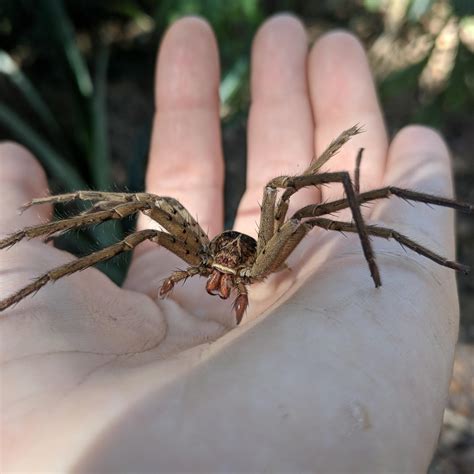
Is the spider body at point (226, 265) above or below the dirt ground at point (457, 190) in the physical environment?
above

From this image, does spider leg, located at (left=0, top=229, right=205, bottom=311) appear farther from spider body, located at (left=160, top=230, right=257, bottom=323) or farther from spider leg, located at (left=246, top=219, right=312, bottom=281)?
spider leg, located at (left=246, top=219, right=312, bottom=281)

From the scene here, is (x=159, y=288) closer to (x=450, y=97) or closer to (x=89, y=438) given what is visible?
(x=89, y=438)

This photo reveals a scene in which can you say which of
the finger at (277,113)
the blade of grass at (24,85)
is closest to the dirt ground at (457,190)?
the blade of grass at (24,85)

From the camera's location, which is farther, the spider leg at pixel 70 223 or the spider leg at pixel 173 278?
the spider leg at pixel 173 278

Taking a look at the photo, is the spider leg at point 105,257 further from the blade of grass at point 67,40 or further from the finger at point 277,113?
the blade of grass at point 67,40

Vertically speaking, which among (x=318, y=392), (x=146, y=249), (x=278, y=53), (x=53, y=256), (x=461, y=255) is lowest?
(x=461, y=255)

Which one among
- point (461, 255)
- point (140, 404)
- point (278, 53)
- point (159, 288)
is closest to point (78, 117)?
point (278, 53)
